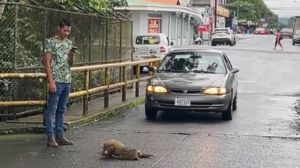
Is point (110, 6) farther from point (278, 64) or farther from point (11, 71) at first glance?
point (278, 64)

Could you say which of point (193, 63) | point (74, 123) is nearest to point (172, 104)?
point (193, 63)

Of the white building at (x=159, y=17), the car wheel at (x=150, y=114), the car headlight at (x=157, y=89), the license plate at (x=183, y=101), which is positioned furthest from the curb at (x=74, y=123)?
the white building at (x=159, y=17)

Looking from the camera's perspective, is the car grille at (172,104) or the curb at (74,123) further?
the car grille at (172,104)

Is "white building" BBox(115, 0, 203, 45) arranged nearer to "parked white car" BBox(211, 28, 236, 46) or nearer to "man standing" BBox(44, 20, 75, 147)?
"parked white car" BBox(211, 28, 236, 46)

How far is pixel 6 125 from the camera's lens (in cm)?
1072

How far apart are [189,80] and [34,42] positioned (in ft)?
10.6

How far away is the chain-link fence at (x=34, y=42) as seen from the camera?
445 inches

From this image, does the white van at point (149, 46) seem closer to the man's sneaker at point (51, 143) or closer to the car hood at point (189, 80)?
the car hood at point (189, 80)

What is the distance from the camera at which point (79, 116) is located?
473 inches

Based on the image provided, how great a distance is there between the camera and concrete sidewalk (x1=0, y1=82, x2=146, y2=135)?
1052 centimetres

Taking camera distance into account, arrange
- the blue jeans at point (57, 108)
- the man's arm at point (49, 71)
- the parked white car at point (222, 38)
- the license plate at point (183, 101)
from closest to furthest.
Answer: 1. the man's arm at point (49, 71)
2. the blue jeans at point (57, 108)
3. the license plate at point (183, 101)
4. the parked white car at point (222, 38)

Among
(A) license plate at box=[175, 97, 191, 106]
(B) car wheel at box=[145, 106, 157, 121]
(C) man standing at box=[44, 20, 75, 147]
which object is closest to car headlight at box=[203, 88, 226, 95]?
(A) license plate at box=[175, 97, 191, 106]

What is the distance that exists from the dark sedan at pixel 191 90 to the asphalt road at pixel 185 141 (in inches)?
13.3

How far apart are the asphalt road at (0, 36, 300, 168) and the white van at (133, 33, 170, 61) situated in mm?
11411
